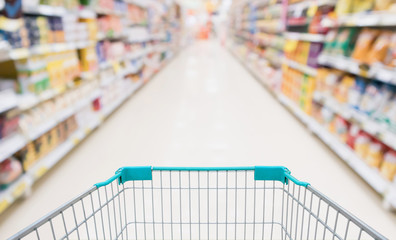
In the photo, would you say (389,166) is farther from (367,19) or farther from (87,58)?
(87,58)

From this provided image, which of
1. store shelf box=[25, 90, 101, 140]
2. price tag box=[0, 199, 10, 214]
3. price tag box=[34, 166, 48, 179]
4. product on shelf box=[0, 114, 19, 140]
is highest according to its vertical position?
product on shelf box=[0, 114, 19, 140]

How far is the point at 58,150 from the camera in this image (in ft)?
9.00

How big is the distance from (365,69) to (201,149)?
170 centimetres

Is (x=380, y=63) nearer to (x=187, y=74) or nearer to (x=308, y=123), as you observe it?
(x=308, y=123)

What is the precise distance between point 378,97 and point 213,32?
27.5 metres

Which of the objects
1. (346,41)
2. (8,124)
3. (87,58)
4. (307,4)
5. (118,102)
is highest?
(307,4)

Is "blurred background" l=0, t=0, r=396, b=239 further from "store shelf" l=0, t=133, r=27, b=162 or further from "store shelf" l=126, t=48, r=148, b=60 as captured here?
"store shelf" l=126, t=48, r=148, b=60

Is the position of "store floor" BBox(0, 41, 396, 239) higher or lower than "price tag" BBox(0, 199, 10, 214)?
lower

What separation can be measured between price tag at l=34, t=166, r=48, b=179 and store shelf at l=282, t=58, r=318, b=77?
314 centimetres

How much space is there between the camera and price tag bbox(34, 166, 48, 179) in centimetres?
232

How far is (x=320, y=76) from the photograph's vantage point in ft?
11.2

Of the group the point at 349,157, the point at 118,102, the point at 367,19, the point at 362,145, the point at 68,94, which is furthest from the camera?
the point at 118,102

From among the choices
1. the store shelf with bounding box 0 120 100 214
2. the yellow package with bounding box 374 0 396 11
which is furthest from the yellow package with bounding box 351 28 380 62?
the store shelf with bounding box 0 120 100 214

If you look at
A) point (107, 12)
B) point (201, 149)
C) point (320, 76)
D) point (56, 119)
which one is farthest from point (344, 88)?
point (107, 12)
